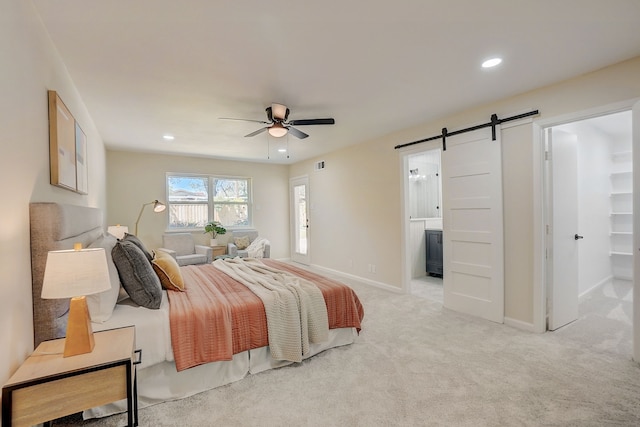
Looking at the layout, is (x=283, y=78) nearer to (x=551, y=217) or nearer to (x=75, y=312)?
(x=75, y=312)

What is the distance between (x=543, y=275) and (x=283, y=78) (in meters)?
3.24

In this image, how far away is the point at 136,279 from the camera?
2.13 meters

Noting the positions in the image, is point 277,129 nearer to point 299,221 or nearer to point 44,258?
point 44,258

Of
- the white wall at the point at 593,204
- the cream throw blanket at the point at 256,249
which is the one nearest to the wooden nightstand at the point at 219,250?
the cream throw blanket at the point at 256,249

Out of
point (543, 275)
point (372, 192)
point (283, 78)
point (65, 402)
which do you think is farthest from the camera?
point (372, 192)

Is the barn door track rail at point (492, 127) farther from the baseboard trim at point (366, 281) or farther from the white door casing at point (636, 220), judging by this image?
the baseboard trim at point (366, 281)

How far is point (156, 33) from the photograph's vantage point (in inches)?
77.1

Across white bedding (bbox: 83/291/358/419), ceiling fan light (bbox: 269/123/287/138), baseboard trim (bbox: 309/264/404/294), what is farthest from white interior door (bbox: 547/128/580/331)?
white bedding (bbox: 83/291/358/419)

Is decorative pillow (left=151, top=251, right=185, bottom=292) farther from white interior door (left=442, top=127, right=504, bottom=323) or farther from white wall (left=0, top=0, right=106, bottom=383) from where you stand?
white interior door (left=442, top=127, right=504, bottom=323)

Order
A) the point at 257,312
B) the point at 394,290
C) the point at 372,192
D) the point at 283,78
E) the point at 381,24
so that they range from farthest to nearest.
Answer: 1. the point at 372,192
2. the point at 394,290
3. the point at 283,78
4. the point at 257,312
5. the point at 381,24

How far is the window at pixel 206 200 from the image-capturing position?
6.11 m

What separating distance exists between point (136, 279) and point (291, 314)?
3.88ft

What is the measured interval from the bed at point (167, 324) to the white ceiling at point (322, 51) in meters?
1.21

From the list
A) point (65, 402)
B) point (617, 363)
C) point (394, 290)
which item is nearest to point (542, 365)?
point (617, 363)
